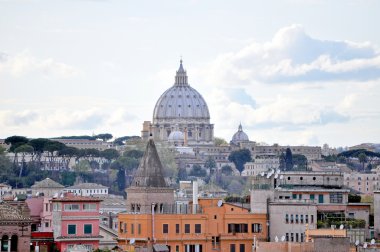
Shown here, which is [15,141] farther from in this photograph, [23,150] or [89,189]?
[89,189]

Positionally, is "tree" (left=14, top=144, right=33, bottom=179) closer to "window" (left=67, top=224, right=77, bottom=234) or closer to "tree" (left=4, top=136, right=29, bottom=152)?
"tree" (left=4, top=136, right=29, bottom=152)

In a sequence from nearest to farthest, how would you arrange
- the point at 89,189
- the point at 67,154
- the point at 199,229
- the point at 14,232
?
1. the point at 14,232
2. the point at 199,229
3. the point at 89,189
4. the point at 67,154

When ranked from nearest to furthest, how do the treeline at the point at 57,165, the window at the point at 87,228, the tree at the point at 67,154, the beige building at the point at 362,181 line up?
the window at the point at 87,228, the beige building at the point at 362,181, the treeline at the point at 57,165, the tree at the point at 67,154

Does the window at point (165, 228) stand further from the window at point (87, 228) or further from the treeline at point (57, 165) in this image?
the treeline at point (57, 165)

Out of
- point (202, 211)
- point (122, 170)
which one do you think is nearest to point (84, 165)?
point (122, 170)

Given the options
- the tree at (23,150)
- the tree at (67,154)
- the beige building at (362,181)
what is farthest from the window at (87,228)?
the tree at (67,154)

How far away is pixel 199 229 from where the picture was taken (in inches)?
2653

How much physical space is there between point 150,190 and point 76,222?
5.33 m

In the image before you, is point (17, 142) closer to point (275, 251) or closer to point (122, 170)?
point (122, 170)

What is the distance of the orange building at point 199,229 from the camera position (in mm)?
66375

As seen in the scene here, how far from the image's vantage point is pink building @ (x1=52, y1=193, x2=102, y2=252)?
64625 millimetres

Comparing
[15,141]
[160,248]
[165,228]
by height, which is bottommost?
[160,248]

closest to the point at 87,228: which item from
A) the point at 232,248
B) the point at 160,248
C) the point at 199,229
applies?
A: the point at 199,229

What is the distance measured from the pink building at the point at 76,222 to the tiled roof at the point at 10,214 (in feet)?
7.02
